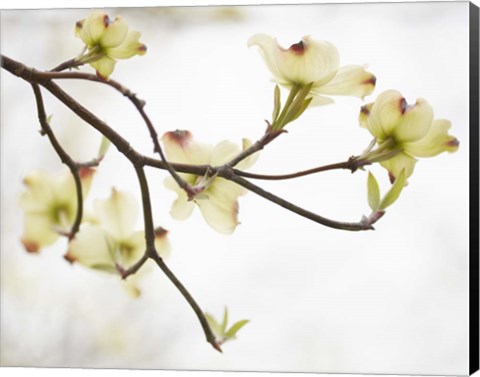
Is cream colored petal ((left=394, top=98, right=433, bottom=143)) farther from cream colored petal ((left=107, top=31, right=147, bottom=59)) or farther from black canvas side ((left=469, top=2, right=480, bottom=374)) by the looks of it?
cream colored petal ((left=107, top=31, right=147, bottom=59))

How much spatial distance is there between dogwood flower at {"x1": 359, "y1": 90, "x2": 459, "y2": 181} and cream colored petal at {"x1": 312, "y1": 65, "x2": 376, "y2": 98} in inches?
1.4

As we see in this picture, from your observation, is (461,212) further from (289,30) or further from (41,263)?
(41,263)

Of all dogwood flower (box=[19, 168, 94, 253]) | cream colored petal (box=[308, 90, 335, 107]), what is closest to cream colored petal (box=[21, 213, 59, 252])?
dogwood flower (box=[19, 168, 94, 253])

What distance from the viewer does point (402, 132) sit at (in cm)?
128

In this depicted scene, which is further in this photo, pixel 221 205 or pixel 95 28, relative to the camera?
pixel 221 205

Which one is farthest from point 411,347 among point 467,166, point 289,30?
point 289,30

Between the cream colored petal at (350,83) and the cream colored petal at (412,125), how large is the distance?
0.24 ft

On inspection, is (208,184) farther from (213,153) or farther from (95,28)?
(95,28)

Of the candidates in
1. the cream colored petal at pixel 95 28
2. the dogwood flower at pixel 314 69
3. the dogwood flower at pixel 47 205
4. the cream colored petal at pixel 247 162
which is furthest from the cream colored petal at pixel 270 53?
the dogwood flower at pixel 47 205

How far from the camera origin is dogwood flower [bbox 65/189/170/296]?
136 centimetres

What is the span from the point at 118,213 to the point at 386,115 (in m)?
0.45

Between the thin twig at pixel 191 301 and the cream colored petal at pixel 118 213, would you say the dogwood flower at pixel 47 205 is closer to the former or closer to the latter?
the cream colored petal at pixel 118 213

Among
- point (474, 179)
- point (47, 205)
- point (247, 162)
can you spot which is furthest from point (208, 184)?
point (474, 179)

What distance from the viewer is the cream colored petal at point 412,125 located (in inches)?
50.3
